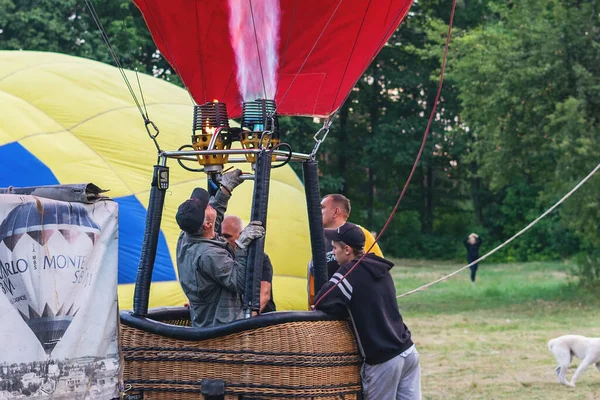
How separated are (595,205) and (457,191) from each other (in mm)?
24779

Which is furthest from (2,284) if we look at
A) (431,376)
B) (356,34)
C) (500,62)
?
(500,62)

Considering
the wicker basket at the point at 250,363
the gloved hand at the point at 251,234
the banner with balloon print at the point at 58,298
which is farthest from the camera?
the gloved hand at the point at 251,234

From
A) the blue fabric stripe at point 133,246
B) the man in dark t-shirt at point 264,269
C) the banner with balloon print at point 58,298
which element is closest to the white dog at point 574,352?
the blue fabric stripe at point 133,246

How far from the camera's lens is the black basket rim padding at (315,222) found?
14.3 feet

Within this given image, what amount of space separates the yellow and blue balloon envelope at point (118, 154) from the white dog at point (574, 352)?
99.8 inches

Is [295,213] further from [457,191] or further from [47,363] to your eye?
[457,191]

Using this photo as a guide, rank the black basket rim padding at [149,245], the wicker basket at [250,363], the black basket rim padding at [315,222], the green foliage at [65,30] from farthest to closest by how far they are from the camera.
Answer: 1. the green foliage at [65,30]
2. the black basket rim padding at [315,222]
3. the black basket rim padding at [149,245]
4. the wicker basket at [250,363]

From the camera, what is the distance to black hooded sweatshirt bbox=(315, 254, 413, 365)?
4133 millimetres

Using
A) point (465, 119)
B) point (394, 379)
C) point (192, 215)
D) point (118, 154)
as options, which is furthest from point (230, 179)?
point (465, 119)

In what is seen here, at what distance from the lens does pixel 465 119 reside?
17234mm

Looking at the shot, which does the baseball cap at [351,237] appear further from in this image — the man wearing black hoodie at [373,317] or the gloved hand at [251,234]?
the gloved hand at [251,234]

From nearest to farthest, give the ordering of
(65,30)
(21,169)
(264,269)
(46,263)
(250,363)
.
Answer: (46,263) → (250,363) → (264,269) → (21,169) → (65,30)

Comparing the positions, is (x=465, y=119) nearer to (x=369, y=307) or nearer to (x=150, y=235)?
(x=369, y=307)

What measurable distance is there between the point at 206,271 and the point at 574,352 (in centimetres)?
510
